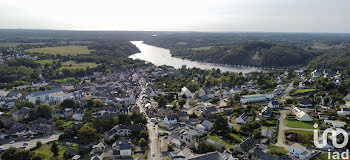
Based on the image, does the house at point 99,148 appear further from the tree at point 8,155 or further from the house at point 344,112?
the house at point 344,112

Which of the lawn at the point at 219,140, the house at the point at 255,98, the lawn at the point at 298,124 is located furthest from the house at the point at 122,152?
the house at the point at 255,98

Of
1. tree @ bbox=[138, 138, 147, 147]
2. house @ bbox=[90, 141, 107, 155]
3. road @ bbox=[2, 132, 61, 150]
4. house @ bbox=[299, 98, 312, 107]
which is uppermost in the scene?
house @ bbox=[299, 98, 312, 107]

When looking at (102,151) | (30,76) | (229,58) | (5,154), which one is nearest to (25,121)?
(5,154)

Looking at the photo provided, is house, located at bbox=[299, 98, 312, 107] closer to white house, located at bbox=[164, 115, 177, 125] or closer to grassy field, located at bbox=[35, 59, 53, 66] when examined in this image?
white house, located at bbox=[164, 115, 177, 125]

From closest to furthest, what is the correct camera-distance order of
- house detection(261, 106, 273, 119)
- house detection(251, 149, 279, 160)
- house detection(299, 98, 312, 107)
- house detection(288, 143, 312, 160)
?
house detection(251, 149, 279, 160), house detection(288, 143, 312, 160), house detection(261, 106, 273, 119), house detection(299, 98, 312, 107)

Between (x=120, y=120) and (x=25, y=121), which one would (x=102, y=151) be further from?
(x=25, y=121)
